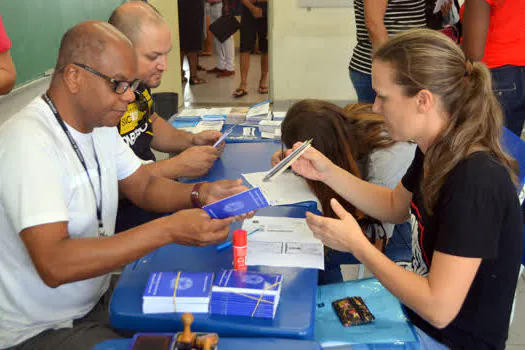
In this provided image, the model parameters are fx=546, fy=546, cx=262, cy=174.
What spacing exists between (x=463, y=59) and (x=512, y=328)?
5.28 ft

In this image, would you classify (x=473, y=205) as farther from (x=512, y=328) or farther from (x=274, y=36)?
(x=274, y=36)

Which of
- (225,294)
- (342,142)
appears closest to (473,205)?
(225,294)

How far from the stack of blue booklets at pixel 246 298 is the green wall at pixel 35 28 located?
1.66 metres

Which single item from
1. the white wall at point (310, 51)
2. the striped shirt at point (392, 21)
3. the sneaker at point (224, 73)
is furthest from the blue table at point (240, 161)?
the sneaker at point (224, 73)

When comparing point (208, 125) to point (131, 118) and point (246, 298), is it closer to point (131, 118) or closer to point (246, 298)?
point (131, 118)

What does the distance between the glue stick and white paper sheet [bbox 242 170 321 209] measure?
52cm

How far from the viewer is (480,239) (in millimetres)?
1301

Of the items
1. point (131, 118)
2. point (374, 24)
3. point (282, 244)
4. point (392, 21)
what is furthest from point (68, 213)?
point (392, 21)

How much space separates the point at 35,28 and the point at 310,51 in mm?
3522

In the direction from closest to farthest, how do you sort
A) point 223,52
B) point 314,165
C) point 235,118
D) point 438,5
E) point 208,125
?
point 314,165, point 208,125, point 235,118, point 438,5, point 223,52

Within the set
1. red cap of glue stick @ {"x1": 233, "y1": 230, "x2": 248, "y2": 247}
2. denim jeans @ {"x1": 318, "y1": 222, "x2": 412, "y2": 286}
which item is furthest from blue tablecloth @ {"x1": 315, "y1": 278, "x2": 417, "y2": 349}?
denim jeans @ {"x1": 318, "y1": 222, "x2": 412, "y2": 286}

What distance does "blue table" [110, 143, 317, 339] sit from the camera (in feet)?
4.38

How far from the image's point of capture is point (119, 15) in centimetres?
245

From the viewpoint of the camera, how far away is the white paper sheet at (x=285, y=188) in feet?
6.81
